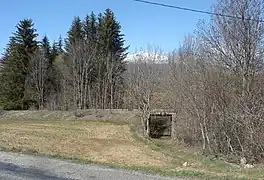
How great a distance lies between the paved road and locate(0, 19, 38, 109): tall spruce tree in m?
51.8

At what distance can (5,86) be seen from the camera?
62500 mm

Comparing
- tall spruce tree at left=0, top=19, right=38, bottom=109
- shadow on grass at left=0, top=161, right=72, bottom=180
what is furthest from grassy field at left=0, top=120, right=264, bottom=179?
tall spruce tree at left=0, top=19, right=38, bottom=109

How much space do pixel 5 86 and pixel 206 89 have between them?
45.2 metres

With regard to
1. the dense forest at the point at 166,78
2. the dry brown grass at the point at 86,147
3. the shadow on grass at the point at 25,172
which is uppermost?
the dense forest at the point at 166,78

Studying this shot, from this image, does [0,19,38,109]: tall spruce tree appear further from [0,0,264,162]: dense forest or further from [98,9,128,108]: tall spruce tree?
[98,9,128,108]: tall spruce tree

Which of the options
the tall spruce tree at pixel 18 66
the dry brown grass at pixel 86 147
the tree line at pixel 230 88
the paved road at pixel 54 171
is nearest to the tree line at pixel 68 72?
the tall spruce tree at pixel 18 66

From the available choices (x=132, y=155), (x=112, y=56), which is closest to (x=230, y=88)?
(x=132, y=155)

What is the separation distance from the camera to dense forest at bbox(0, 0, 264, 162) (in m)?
21.3

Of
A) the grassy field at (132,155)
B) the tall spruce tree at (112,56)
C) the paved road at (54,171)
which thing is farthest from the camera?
the tall spruce tree at (112,56)

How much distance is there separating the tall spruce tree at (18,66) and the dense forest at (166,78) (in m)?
0.15

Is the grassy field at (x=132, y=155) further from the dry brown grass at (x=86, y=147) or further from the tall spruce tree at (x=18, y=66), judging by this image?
the tall spruce tree at (x=18, y=66)

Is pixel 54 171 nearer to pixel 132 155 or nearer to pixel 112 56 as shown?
pixel 132 155

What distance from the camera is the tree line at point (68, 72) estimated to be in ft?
208

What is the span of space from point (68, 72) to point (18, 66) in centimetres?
793
